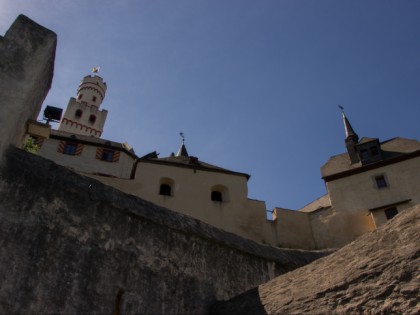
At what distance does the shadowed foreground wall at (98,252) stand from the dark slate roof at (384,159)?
16.1 meters

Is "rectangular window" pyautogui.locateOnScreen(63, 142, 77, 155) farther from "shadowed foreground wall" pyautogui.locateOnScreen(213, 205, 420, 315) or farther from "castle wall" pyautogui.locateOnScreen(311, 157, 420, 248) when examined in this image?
"shadowed foreground wall" pyautogui.locateOnScreen(213, 205, 420, 315)

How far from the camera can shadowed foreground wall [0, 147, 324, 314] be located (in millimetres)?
6699

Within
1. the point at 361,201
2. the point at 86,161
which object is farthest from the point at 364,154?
the point at 86,161

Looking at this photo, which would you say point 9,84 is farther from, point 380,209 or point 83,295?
point 380,209

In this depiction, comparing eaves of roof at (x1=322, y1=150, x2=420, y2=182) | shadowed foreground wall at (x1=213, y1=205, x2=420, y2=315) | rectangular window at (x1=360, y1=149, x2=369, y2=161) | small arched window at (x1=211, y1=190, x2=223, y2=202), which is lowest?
shadowed foreground wall at (x1=213, y1=205, x2=420, y2=315)

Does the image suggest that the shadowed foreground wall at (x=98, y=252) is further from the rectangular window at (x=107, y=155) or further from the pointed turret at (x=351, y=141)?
the rectangular window at (x=107, y=155)

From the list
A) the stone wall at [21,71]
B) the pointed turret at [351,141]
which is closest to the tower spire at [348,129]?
the pointed turret at [351,141]

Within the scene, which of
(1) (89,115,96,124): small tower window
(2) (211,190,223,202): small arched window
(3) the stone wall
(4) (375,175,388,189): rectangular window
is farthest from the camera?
(1) (89,115,96,124): small tower window

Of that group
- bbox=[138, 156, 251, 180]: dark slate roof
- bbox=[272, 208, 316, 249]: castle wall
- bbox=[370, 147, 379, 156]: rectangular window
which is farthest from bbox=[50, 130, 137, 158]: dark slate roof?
bbox=[370, 147, 379, 156]: rectangular window

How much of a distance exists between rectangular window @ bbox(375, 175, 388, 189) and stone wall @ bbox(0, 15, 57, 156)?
718 inches

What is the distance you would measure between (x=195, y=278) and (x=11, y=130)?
4.11 metres

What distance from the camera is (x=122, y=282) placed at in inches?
296

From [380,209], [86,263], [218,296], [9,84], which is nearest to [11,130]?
[9,84]

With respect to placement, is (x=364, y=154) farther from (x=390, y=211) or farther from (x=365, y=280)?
(x=365, y=280)
